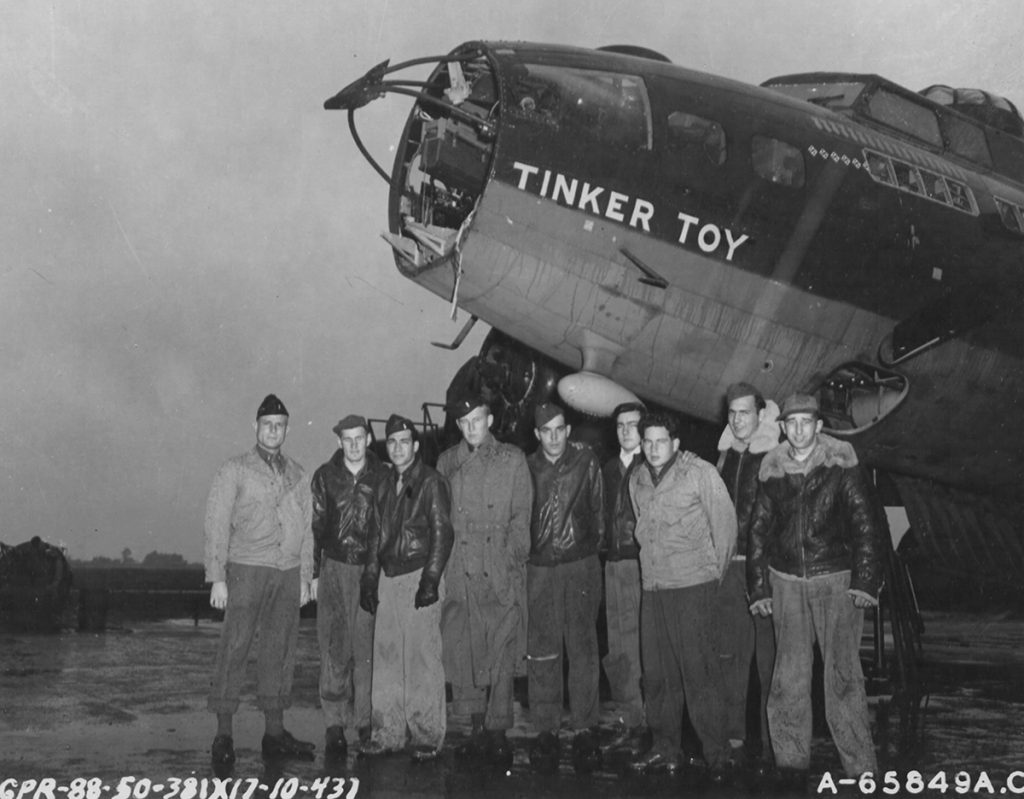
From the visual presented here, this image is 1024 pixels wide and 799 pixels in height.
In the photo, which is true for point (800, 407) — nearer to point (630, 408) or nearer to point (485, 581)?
point (630, 408)

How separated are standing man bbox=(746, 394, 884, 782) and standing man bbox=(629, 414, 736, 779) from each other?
0.93 feet

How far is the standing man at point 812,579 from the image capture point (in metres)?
6.10

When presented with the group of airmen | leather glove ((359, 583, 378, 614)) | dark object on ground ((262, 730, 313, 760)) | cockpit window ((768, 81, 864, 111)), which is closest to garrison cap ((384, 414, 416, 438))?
the group of airmen

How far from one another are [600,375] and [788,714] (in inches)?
115

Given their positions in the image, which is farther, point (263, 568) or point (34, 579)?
point (34, 579)

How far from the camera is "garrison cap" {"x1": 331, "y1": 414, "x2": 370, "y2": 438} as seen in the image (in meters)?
7.43

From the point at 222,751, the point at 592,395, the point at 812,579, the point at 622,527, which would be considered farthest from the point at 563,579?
the point at 222,751

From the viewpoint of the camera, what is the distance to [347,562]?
7430 mm

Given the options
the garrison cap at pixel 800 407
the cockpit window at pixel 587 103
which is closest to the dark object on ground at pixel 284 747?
the garrison cap at pixel 800 407

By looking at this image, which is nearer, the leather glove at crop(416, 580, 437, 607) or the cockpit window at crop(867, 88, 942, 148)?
the leather glove at crop(416, 580, 437, 607)

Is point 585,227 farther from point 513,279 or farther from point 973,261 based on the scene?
point 973,261

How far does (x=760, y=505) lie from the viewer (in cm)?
652

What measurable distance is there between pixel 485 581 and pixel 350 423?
55.4 inches

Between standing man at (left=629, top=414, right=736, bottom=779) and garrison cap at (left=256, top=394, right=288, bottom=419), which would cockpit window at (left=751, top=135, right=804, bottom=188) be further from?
garrison cap at (left=256, top=394, right=288, bottom=419)
